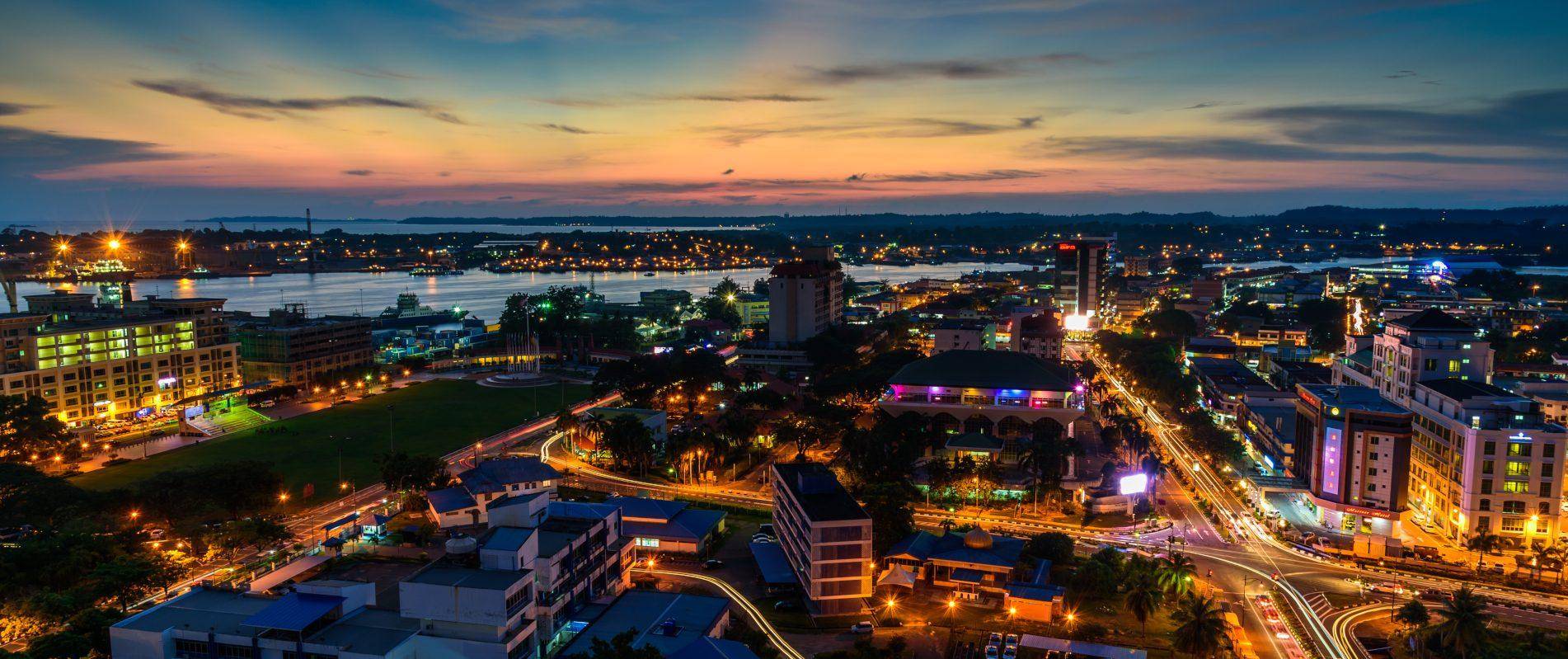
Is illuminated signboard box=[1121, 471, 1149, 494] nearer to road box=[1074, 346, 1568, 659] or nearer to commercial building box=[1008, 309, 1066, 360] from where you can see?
road box=[1074, 346, 1568, 659]

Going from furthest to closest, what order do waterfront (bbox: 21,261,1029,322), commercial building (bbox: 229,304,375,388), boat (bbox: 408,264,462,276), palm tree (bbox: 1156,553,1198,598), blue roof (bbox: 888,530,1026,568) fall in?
1. boat (bbox: 408,264,462,276)
2. waterfront (bbox: 21,261,1029,322)
3. commercial building (bbox: 229,304,375,388)
4. blue roof (bbox: 888,530,1026,568)
5. palm tree (bbox: 1156,553,1198,598)

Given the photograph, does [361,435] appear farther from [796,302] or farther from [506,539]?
[796,302]

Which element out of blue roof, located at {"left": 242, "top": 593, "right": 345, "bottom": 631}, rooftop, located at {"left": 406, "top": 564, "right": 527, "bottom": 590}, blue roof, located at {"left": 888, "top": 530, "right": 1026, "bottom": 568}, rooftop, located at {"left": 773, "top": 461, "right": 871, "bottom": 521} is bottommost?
blue roof, located at {"left": 888, "top": 530, "right": 1026, "bottom": 568}

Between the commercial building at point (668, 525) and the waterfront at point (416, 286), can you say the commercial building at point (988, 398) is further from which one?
the waterfront at point (416, 286)

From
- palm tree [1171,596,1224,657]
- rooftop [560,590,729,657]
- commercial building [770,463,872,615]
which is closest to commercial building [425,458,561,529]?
rooftop [560,590,729,657]

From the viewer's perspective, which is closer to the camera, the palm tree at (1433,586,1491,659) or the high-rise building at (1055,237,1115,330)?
the palm tree at (1433,586,1491,659)

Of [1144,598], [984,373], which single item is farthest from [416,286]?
[1144,598]
